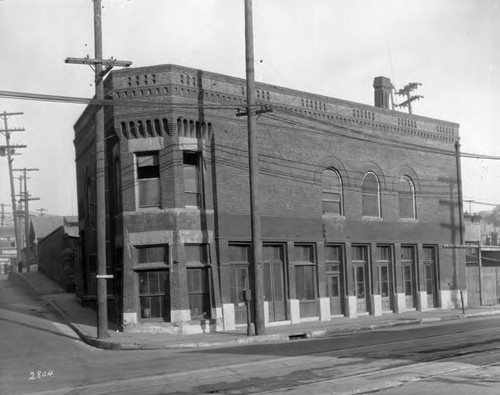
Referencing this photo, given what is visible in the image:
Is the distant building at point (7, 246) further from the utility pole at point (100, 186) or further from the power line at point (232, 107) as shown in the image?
the utility pole at point (100, 186)

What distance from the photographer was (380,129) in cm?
3008

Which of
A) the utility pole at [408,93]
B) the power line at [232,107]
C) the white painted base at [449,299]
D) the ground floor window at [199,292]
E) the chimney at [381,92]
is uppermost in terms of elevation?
the utility pole at [408,93]

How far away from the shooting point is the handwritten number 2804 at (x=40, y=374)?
45.0 ft

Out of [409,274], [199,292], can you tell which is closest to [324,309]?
[199,292]

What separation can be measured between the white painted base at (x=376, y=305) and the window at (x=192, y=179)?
9.99 m

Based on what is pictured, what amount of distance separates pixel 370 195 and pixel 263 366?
56.5 feet

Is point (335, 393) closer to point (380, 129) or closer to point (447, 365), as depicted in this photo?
point (447, 365)

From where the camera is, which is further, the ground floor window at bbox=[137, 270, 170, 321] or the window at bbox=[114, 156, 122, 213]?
the window at bbox=[114, 156, 122, 213]

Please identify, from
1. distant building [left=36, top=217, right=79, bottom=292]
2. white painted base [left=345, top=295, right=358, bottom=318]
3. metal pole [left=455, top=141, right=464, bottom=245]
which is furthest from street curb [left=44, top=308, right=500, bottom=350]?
distant building [left=36, top=217, right=79, bottom=292]

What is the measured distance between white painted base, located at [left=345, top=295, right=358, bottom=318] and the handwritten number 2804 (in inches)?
615

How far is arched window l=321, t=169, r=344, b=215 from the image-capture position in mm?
27672

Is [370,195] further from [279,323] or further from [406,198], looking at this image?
[279,323]

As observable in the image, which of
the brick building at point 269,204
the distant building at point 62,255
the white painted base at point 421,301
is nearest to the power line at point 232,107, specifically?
the brick building at point 269,204

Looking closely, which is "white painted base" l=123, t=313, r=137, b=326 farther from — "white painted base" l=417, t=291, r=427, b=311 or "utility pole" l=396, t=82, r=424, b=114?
"utility pole" l=396, t=82, r=424, b=114
